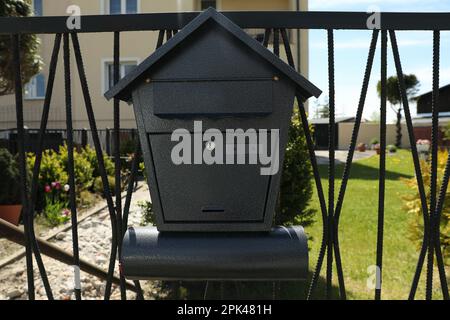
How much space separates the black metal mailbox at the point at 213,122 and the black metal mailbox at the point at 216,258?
0.21 ft

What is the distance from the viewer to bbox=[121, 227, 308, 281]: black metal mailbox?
4.65 feet

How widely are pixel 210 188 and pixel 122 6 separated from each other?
13.6m

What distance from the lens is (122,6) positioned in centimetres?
1391

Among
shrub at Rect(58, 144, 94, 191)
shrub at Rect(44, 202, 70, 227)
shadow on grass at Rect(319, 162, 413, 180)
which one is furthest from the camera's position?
shadow on grass at Rect(319, 162, 413, 180)

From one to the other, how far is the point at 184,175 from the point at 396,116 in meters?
32.0

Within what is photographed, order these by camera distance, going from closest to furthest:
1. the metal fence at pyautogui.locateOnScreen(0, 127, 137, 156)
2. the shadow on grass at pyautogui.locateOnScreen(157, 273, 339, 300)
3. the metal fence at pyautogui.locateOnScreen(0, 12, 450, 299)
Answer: the metal fence at pyautogui.locateOnScreen(0, 12, 450, 299) → the shadow on grass at pyautogui.locateOnScreen(157, 273, 339, 300) → the metal fence at pyautogui.locateOnScreen(0, 127, 137, 156)

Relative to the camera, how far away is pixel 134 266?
4.72 ft

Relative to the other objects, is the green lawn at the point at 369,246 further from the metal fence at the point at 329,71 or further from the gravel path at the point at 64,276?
the metal fence at the point at 329,71

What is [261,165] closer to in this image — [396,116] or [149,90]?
[149,90]

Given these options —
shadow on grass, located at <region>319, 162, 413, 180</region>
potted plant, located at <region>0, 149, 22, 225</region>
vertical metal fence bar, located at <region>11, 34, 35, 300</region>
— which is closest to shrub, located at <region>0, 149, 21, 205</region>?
potted plant, located at <region>0, 149, 22, 225</region>

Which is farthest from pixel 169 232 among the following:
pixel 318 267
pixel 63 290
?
pixel 63 290

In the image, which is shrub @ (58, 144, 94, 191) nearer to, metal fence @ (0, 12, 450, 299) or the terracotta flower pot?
the terracotta flower pot

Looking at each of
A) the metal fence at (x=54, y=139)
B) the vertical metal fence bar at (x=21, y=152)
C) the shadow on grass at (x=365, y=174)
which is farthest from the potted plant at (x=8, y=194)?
the shadow on grass at (x=365, y=174)

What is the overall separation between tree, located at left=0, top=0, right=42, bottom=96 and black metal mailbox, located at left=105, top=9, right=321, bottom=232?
5772 mm
